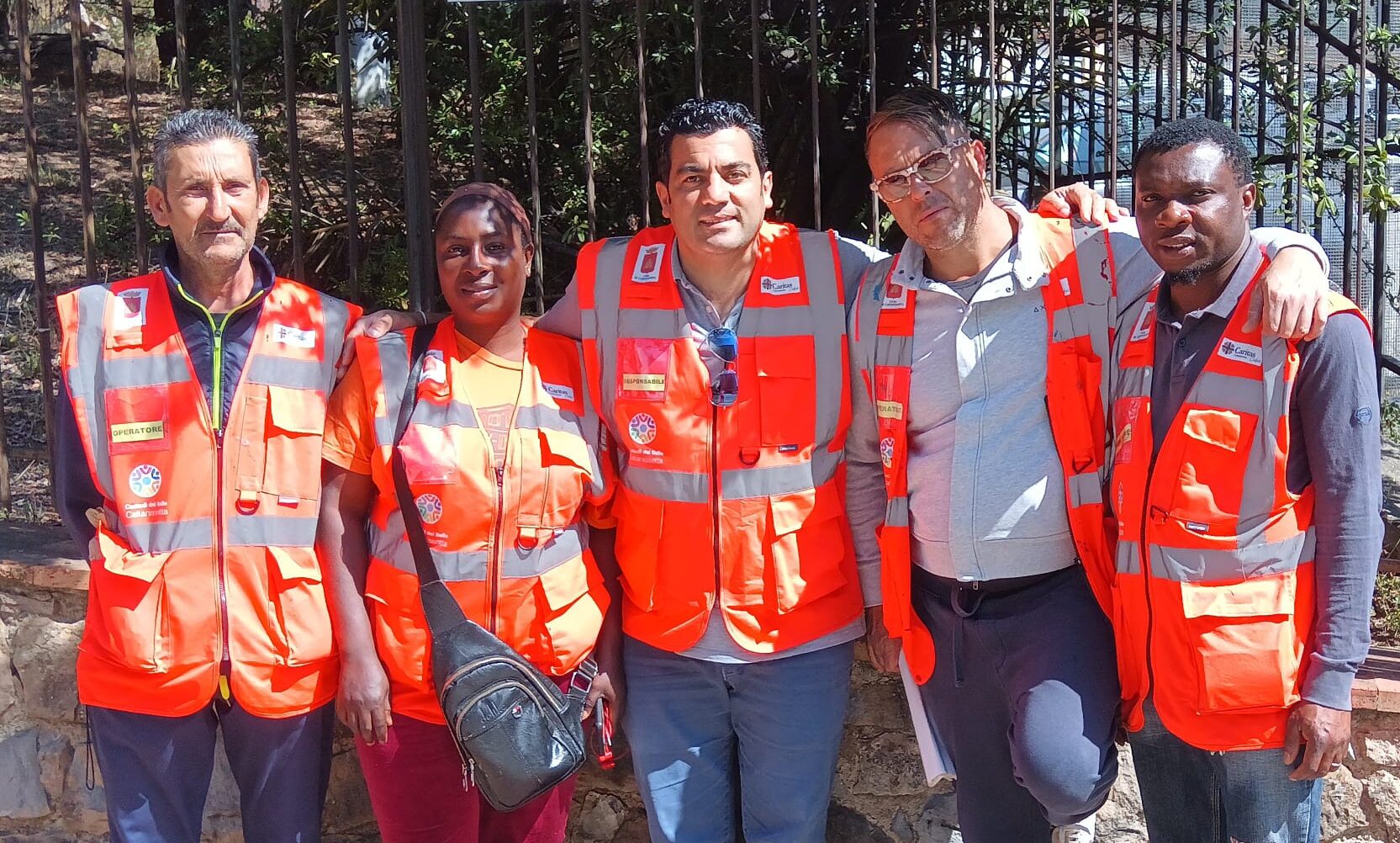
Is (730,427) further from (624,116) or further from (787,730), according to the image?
(624,116)

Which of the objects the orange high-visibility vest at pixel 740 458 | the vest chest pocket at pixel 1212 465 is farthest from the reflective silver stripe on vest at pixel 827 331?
the vest chest pocket at pixel 1212 465

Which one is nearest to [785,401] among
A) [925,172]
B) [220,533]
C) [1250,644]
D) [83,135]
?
[925,172]

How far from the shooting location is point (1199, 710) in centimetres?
252

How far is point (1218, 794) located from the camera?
2.65m

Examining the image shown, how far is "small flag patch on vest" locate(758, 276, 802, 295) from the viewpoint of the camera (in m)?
3.01

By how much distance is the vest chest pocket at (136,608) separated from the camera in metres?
2.77

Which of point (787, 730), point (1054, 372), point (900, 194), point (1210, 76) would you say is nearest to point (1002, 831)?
point (787, 730)

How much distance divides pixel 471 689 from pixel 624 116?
3.34 meters

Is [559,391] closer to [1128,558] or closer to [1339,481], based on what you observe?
[1128,558]

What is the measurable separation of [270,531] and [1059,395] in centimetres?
184

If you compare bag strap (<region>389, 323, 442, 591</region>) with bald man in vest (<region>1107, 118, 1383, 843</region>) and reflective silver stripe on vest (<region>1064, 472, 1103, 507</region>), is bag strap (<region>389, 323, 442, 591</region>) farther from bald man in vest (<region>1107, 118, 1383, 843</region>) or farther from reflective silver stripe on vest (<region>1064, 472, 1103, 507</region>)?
bald man in vest (<region>1107, 118, 1383, 843</region>)

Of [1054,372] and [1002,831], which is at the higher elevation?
[1054,372]

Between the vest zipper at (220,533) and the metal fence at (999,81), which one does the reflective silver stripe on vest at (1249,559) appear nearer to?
the metal fence at (999,81)

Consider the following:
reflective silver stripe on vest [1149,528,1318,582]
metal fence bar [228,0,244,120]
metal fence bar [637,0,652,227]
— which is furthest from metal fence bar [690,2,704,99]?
reflective silver stripe on vest [1149,528,1318,582]
